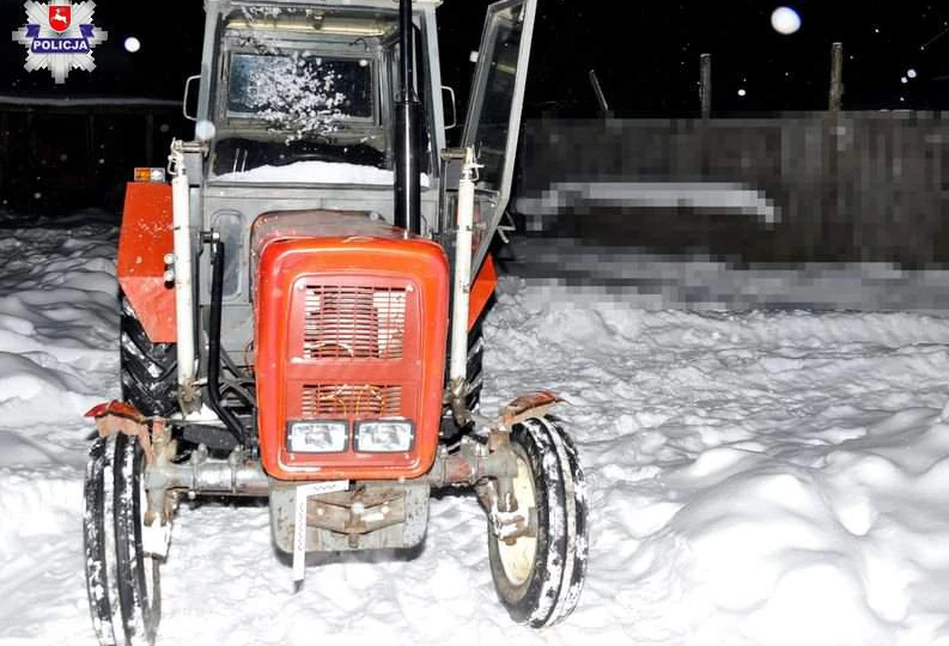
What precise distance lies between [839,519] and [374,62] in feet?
10.2

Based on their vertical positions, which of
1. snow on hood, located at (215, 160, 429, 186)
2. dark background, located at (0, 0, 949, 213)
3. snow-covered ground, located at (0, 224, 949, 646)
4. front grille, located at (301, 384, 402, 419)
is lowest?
snow-covered ground, located at (0, 224, 949, 646)

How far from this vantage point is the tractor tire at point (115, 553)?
3760 millimetres

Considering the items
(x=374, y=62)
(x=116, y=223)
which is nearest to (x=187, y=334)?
(x=374, y=62)

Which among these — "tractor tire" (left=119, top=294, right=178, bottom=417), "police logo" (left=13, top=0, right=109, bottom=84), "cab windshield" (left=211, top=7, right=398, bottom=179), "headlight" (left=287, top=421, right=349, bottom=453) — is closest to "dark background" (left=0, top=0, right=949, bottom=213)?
"police logo" (left=13, top=0, right=109, bottom=84)

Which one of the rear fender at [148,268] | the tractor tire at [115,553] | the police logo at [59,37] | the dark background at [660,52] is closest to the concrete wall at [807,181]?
the rear fender at [148,268]

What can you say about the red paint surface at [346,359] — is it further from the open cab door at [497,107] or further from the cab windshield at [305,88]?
the cab windshield at [305,88]

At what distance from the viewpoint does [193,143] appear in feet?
14.3

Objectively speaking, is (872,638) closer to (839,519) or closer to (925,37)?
(839,519)

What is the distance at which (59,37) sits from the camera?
74.2ft

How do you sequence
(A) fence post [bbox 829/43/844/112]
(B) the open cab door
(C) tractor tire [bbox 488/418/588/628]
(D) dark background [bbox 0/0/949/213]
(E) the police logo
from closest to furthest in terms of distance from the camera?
(C) tractor tire [bbox 488/418/588/628]
(B) the open cab door
(A) fence post [bbox 829/43/844/112]
(D) dark background [bbox 0/0/949/213]
(E) the police logo

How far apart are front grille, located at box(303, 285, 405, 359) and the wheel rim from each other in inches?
34.8

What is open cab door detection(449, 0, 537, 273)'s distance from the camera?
15.4ft

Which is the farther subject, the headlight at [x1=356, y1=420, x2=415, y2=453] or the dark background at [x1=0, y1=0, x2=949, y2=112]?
the dark background at [x1=0, y1=0, x2=949, y2=112]

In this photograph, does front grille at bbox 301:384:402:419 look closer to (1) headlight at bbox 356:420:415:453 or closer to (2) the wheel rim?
(1) headlight at bbox 356:420:415:453
